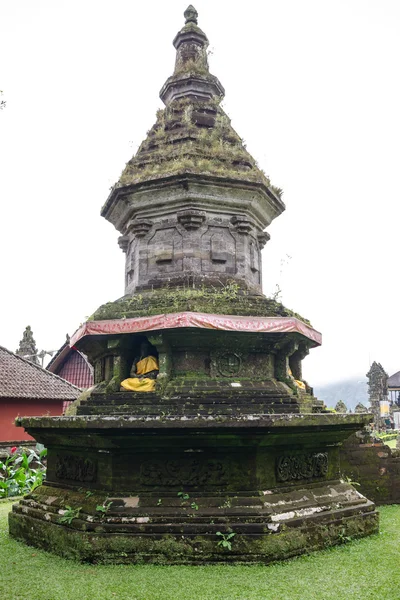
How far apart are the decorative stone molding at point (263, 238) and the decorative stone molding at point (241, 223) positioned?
2.71 ft

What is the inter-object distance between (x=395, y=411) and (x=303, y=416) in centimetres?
4427

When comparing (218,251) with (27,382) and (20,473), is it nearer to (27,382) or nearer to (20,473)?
(20,473)

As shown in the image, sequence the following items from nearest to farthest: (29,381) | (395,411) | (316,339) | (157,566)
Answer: (157,566) → (316,339) → (29,381) → (395,411)

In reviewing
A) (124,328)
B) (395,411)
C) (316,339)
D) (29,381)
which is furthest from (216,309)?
(395,411)

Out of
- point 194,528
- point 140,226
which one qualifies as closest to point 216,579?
point 194,528

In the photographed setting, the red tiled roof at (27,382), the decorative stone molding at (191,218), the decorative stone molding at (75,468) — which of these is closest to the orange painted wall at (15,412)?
the red tiled roof at (27,382)

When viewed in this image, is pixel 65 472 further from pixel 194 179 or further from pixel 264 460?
pixel 194 179

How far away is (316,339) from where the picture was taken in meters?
9.39

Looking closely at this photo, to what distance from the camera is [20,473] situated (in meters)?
13.9

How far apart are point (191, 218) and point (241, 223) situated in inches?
38.7

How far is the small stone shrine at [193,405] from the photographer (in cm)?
689

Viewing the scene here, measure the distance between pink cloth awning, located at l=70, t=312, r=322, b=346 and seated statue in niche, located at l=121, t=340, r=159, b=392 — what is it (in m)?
0.63

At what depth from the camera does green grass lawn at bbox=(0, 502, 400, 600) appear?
5672mm

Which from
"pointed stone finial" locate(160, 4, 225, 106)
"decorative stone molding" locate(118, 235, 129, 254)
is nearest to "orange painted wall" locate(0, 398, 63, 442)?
"decorative stone molding" locate(118, 235, 129, 254)
